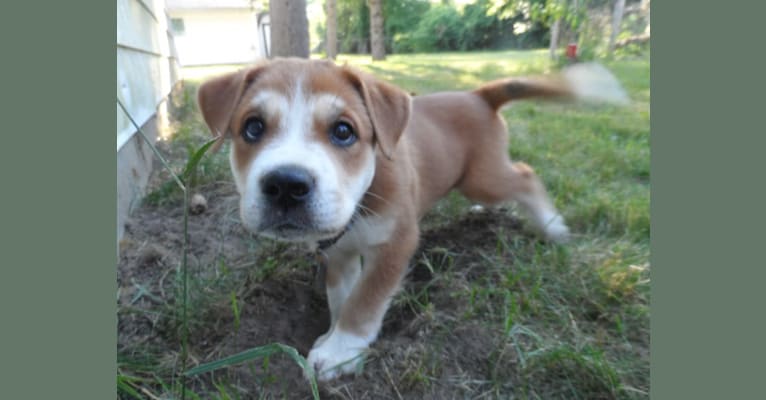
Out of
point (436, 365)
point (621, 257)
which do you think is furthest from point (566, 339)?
point (621, 257)

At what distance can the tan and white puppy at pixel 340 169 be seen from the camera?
2.01 meters

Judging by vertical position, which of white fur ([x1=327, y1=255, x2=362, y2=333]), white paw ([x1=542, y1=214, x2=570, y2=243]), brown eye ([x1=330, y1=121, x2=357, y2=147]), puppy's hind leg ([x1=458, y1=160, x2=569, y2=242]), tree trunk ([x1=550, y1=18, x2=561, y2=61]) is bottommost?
white fur ([x1=327, y1=255, x2=362, y2=333])

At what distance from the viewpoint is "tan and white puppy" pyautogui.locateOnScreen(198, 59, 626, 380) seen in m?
2.01

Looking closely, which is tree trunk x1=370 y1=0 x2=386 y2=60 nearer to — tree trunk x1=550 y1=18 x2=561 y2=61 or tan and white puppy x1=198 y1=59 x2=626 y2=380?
tan and white puppy x1=198 y1=59 x2=626 y2=380

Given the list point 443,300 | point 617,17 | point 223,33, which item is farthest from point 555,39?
point 223,33

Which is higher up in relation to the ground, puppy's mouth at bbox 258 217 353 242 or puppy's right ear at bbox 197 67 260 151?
puppy's right ear at bbox 197 67 260 151

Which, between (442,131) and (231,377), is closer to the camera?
(231,377)

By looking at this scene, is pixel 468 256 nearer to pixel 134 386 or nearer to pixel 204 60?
pixel 134 386

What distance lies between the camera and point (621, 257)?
292 cm

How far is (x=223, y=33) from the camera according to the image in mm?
8289

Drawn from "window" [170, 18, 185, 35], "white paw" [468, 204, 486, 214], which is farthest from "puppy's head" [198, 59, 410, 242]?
"window" [170, 18, 185, 35]

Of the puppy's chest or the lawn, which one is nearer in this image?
the lawn

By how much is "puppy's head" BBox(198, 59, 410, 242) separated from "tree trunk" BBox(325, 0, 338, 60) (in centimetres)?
257

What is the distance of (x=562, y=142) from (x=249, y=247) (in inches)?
144
